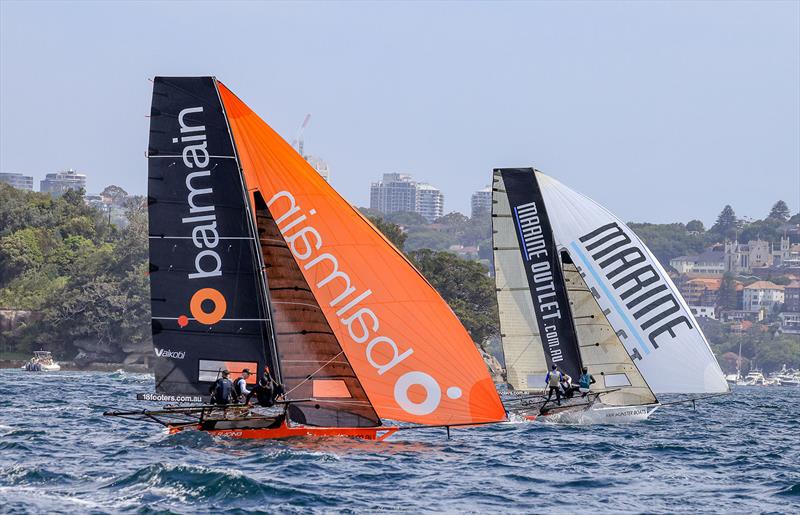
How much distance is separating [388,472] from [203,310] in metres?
4.53

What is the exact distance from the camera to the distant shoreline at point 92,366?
85.5m

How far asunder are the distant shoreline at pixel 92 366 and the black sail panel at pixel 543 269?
56.1 m

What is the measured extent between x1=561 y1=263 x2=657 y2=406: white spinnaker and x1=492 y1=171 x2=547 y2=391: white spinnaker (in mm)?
1100

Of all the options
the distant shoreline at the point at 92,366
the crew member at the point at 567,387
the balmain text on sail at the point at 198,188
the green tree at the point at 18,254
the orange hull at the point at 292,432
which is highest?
the green tree at the point at 18,254

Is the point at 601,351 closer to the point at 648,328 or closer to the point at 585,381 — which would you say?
the point at 585,381

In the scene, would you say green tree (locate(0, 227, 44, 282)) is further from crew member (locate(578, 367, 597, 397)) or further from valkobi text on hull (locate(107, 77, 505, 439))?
valkobi text on hull (locate(107, 77, 505, 439))

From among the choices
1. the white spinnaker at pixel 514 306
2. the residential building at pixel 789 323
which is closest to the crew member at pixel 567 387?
the white spinnaker at pixel 514 306

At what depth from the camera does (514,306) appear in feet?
113

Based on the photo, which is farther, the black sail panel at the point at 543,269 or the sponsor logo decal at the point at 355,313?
the black sail panel at the point at 543,269

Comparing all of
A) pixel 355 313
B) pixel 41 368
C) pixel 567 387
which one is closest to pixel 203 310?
pixel 355 313

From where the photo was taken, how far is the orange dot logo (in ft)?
76.0

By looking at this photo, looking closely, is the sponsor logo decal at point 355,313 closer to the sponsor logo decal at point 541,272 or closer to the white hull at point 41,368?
the sponsor logo decal at point 541,272

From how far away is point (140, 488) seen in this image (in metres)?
18.7

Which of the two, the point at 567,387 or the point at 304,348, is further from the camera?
the point at 567,387
